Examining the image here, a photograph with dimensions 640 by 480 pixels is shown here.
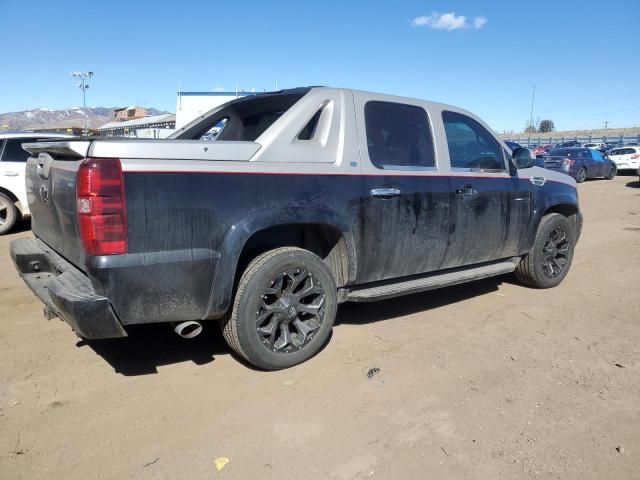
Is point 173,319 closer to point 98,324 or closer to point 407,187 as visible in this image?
point 98,324

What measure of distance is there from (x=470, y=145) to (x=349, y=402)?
2.73 m

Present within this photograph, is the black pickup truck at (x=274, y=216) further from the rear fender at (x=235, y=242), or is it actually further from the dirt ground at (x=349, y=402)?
the dirt ground at (x=349, y=402)

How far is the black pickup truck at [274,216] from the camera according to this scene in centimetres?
285

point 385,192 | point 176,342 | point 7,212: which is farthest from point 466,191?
point 7,212

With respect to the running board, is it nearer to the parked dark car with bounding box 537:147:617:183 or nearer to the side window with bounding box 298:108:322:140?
the side window with bounding box 298:108:322:140

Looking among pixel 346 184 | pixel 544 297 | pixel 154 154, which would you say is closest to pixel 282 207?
pixel 346 184

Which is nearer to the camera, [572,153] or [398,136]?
[398,136]

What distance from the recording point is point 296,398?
321 centimetres

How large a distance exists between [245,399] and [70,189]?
162 cm

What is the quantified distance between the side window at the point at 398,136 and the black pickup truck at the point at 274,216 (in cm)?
1

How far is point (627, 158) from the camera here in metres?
25.5

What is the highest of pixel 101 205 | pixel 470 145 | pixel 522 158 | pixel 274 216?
pixel 470 145

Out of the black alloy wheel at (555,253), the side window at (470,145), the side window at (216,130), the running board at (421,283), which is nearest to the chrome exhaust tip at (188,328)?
the running board at (421,283)

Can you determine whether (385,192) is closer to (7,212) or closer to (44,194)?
(44,194)
